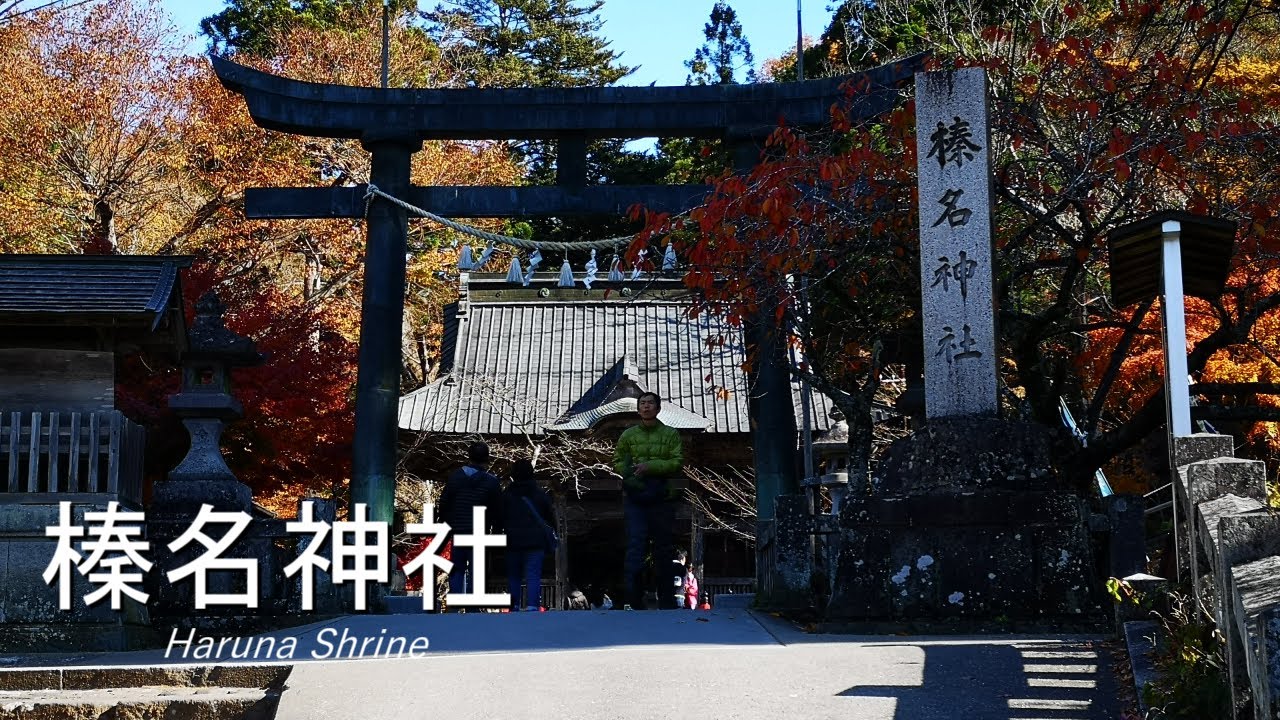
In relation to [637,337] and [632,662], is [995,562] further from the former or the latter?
[637,337]

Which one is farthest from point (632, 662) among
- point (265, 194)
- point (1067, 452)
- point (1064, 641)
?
point (265, 194)

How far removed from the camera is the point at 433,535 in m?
10.1

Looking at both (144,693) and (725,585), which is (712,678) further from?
(725,585)

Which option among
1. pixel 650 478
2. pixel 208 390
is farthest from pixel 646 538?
pixel 208 390

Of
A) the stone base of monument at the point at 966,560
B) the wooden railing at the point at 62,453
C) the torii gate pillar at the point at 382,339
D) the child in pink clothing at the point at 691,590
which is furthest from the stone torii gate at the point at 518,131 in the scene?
the child in pink clothing at the point at 691,590

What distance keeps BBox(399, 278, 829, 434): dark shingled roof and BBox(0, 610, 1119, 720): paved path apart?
43.0ft

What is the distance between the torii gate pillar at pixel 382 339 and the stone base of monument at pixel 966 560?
5721 mm

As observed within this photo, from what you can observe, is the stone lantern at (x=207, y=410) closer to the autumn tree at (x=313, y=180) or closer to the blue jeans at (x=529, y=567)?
the blue jeans at (x=529, y=567)

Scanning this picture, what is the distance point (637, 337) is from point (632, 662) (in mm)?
18648

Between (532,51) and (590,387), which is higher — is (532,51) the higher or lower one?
the higher one

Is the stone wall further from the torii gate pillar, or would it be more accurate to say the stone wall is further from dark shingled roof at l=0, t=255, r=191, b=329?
the torii gate pillar

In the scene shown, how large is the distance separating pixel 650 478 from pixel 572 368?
13403 millimetres

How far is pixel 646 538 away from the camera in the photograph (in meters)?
11.3

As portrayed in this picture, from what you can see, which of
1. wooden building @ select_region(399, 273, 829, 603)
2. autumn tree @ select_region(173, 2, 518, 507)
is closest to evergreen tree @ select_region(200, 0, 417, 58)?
autumn tree @ select_region(173, 2, 518, 507)
